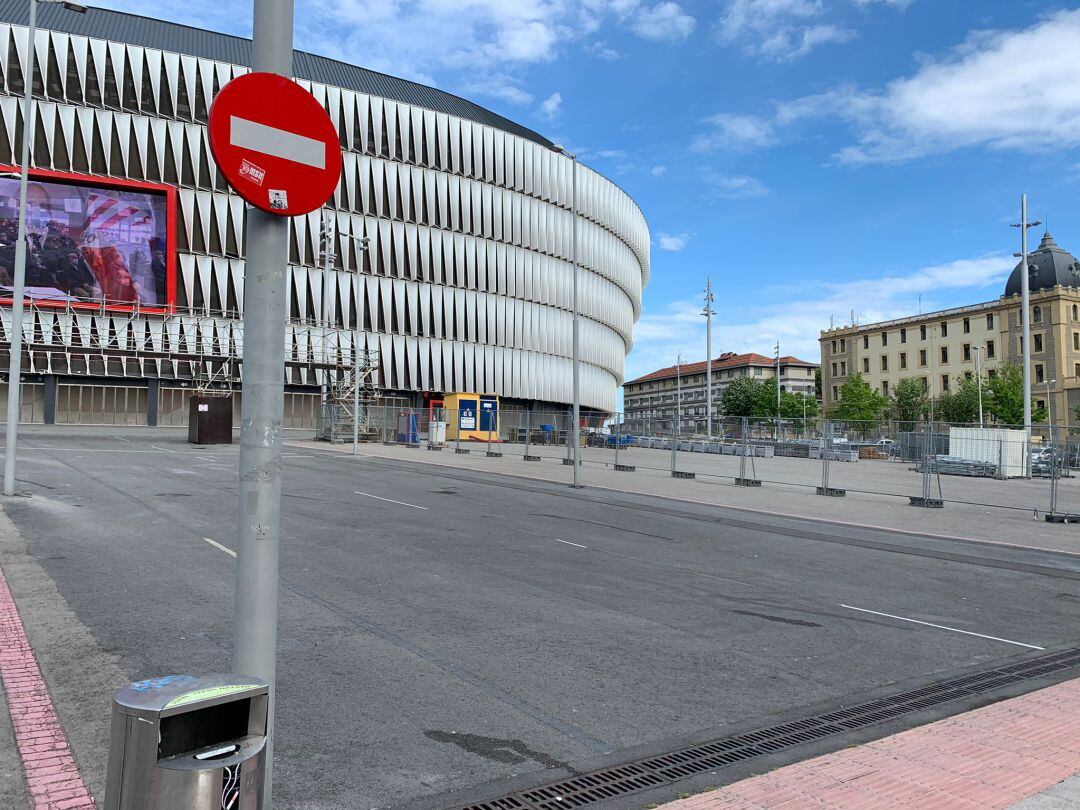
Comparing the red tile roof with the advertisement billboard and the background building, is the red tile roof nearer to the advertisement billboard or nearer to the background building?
the background building

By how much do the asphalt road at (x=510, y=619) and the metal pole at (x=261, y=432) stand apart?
3.83 ft

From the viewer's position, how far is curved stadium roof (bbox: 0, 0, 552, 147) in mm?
59188

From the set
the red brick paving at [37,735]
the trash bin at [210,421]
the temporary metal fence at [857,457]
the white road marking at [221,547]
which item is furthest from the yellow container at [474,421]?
the red brick paving at [37,735]

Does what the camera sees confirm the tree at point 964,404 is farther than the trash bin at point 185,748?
Yes

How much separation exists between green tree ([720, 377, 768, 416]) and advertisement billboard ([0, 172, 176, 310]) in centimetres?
8357

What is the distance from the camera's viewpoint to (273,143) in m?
3.15

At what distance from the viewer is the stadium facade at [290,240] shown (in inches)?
2063

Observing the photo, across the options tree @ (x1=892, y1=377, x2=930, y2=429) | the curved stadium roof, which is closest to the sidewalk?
the curved stadium roof

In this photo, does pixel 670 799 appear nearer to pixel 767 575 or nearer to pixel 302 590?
pixel 302 590

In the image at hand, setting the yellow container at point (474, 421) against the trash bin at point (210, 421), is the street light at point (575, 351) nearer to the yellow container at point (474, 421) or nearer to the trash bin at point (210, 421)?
the yellow container at point (474, 421)

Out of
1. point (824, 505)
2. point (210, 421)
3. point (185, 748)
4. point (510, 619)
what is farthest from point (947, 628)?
point (210, 421)

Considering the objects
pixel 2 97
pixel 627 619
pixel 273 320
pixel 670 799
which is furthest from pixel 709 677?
pixel 2 97

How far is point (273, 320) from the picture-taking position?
3.20 m

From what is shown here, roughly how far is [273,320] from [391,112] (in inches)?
2646
